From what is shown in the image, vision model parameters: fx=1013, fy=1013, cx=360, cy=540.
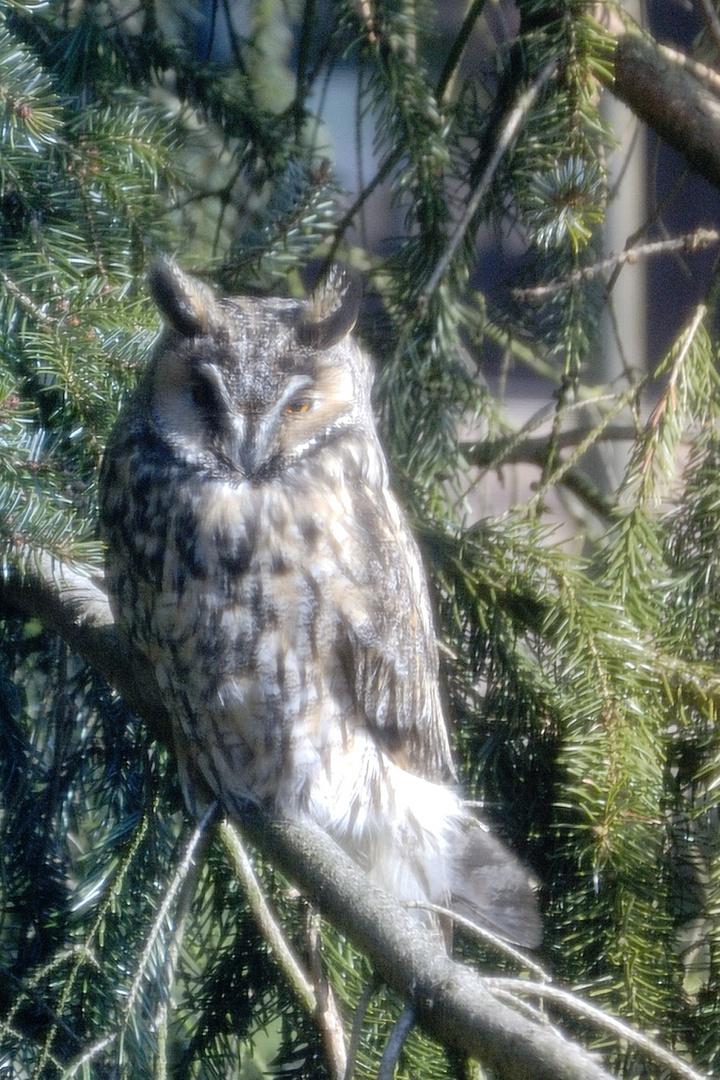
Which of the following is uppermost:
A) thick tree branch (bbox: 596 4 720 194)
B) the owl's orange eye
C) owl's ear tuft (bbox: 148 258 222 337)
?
thick tree branch (bbox: 596 4 720 194)

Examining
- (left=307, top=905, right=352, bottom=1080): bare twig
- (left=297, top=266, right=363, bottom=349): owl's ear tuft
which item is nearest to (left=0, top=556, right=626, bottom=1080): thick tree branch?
(left=307, top=905, right=352, bottom=1080): bare twig

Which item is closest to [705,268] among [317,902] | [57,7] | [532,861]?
[57,7]

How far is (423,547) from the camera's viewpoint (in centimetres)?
137

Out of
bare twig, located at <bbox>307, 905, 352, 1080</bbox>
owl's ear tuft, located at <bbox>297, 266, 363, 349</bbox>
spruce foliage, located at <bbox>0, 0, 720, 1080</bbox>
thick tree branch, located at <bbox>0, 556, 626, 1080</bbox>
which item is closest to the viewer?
thick tree branch, located at <bbox>0, 556, 626, 1080</bbox>

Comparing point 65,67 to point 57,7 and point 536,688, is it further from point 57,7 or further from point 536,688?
point 536,688

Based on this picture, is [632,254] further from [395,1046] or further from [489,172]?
[395,1046]

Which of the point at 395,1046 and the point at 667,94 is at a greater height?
the point at 667,94

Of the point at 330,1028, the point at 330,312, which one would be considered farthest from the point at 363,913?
the point at 330,312

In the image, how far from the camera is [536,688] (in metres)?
1.25

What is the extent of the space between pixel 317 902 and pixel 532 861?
0.44 meters

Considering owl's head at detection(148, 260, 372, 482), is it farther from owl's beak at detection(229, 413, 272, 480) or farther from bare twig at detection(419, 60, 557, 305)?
bare twig at detection(419, 60, 557, 305)

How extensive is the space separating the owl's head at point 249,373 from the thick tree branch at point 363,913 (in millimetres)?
233

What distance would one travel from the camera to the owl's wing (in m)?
1.31

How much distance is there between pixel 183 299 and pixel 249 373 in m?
0.12
